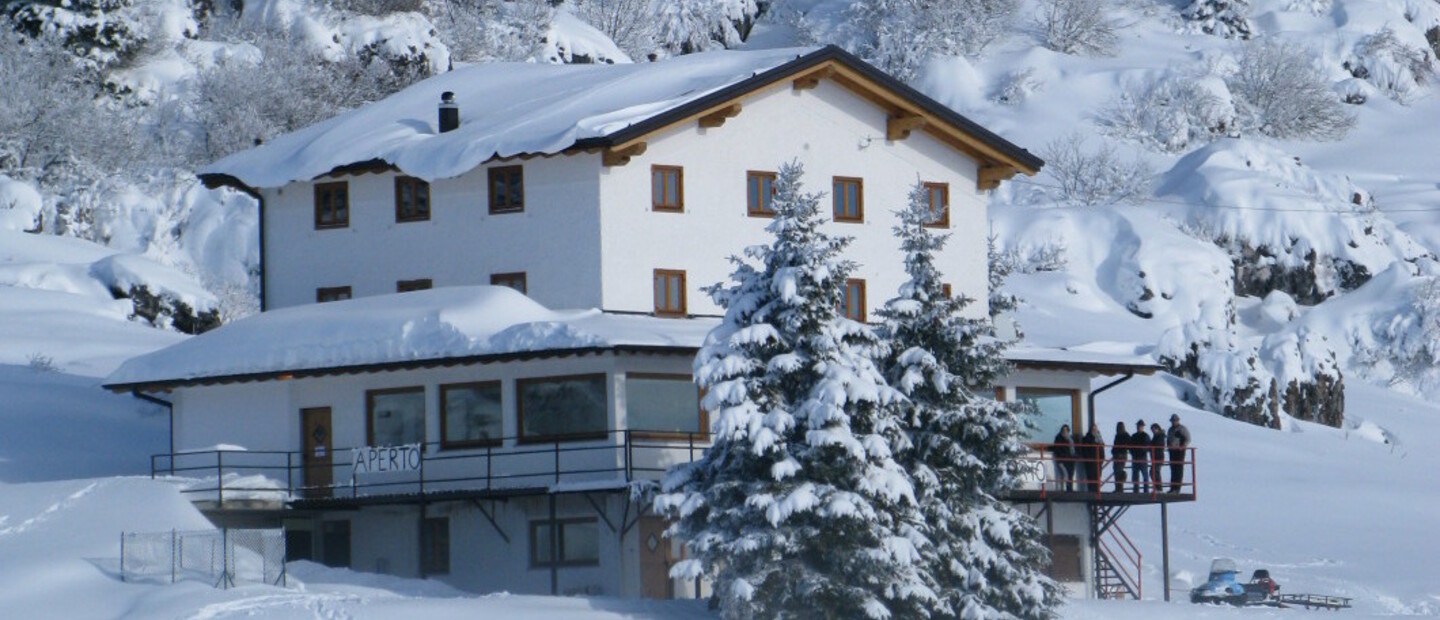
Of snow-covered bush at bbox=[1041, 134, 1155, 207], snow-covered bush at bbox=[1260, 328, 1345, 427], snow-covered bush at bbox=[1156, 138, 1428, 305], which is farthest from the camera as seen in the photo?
snow-covered bush at bbox=[1041, 134, 1155, 207]

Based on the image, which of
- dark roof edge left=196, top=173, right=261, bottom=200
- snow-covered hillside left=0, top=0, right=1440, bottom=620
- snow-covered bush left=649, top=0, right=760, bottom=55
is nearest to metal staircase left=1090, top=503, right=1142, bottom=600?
snow-covered hillside left=0, top=0, right=1440, bottom=620

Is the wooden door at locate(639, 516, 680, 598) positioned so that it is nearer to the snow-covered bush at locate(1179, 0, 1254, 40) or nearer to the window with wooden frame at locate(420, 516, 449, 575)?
the window with wooden frame at locate(420, 516, 449, 575)

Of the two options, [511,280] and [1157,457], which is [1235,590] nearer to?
[1157,457]

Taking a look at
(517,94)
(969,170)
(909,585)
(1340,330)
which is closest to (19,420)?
(517,94)

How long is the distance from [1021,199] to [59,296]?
34994 mm

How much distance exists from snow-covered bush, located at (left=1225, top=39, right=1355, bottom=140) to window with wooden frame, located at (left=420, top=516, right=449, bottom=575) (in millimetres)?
58038

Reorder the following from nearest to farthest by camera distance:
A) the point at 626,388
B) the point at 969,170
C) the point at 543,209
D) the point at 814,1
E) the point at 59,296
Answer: the point at 626,388, the point at 543,209, the point at 969,170, the point at 59,296, the point at 814,1

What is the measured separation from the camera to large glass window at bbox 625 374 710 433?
40875mm

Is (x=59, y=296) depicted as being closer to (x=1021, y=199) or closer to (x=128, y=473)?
(x=128, y=473)

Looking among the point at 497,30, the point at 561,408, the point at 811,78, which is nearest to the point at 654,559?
the point at 561,408

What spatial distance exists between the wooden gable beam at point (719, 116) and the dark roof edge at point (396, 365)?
18.0 feet

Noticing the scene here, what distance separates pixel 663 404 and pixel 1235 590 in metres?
10.9

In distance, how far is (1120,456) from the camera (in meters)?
43.9

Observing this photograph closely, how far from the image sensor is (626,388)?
4081 cm
